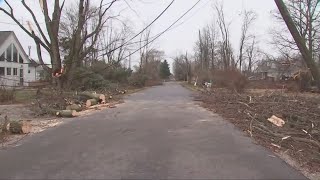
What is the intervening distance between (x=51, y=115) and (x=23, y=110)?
99.1 inches

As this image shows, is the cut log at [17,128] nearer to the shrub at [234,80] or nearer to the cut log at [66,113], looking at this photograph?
the cut log at [66,113]

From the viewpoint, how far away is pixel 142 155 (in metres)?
9.82

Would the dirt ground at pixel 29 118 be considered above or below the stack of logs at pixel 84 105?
below

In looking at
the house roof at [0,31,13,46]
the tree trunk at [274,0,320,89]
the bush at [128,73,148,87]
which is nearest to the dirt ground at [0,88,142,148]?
the tree trunk at [274,0,320,89]

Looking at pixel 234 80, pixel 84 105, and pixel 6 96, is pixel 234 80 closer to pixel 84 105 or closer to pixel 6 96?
pixel 84 105

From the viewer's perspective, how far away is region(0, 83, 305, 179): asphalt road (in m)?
8.16

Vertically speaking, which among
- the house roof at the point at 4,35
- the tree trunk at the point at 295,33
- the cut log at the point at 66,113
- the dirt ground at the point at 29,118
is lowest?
the dirt ground at the point at 29,118

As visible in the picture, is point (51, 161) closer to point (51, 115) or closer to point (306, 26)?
point (51, 115)

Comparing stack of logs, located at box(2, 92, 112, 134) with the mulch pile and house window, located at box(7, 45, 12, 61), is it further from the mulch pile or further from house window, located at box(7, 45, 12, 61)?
house window, located at box(7, 45, 12, 61)

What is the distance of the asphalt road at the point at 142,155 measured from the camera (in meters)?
8.16

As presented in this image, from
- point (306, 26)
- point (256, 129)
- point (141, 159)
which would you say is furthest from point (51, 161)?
point (306, 26)

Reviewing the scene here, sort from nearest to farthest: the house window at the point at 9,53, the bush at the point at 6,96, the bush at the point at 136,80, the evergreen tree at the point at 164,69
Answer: the bush at the point at 6,96
the house window at the point at 9,53
the bush at the point at 136,80
the evergreen tree at the point at 164,69

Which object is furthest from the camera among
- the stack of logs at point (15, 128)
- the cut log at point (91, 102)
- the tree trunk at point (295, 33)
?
the cut log at point (91, 102)

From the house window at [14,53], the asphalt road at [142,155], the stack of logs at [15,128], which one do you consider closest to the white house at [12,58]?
the house window at [14,53]
